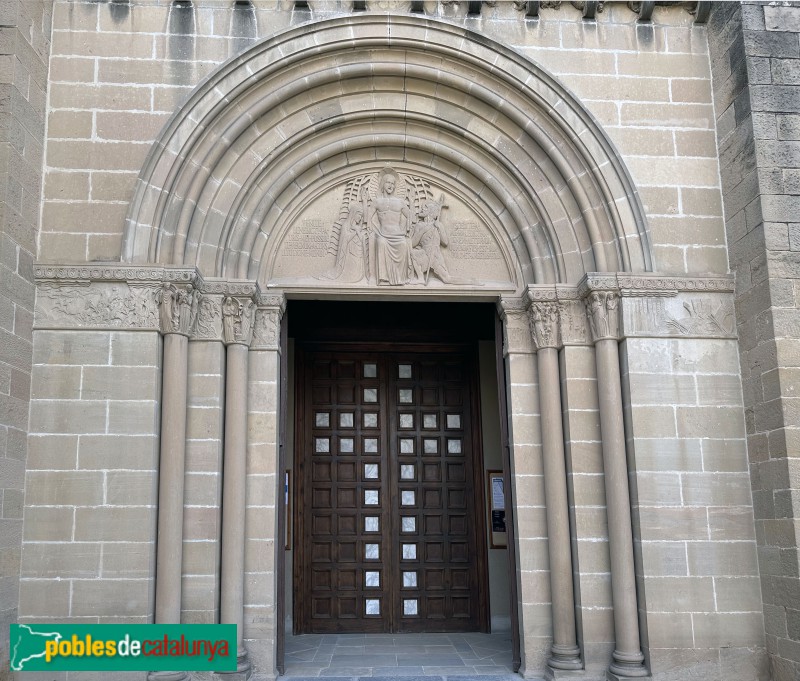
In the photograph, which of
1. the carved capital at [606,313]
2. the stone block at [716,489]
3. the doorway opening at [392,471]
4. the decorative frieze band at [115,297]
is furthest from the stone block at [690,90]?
the decorative frieze band at [115,297]

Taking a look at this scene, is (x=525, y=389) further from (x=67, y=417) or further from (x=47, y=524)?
(x=47, y=524)

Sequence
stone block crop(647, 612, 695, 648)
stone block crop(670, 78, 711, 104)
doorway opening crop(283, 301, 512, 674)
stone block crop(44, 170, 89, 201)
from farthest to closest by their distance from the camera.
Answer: doorway opening crop(283, 301, 512, 674), stone block crop(670, 78, 711, 104), stone block crop(44, 170, 89, 201), stone block crop(647, 612, 695, 648)

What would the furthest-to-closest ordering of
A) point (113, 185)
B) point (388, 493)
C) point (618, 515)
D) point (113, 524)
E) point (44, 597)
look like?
point (388, 493) → point (113, 185) → point (618, 515) → point (113, 524) → point (44, 597)

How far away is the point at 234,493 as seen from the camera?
6379mm

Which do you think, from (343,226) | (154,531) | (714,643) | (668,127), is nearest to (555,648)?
(714,643)

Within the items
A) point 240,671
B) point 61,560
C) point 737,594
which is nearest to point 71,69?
point 61,560

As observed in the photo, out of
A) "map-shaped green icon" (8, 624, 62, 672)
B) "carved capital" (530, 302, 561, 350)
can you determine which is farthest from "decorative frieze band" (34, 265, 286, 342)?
"carved capital" (530, 302, 561, 350)

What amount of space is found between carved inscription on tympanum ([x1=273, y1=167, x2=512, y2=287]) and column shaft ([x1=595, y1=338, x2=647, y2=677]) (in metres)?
1.29

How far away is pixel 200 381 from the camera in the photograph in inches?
255

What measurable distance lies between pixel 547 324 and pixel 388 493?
3240mm

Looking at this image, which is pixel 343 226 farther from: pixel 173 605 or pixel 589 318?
pixel 173 605

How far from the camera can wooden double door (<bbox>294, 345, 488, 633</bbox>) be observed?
8.79m

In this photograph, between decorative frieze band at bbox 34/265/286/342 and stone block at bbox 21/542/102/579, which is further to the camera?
decorative frieze band at bbox 34/265/286/342

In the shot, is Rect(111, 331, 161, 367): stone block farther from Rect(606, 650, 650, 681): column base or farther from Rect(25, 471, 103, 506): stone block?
Rect(606, 650, 650, 681): column base
